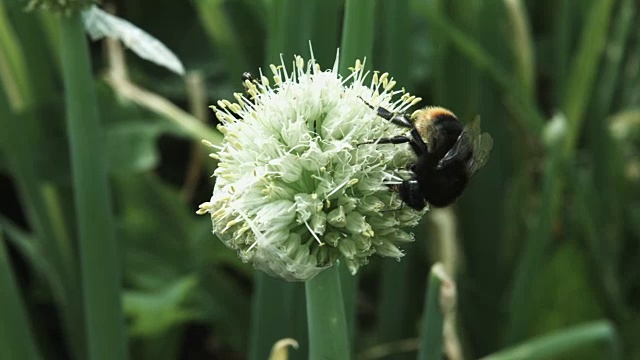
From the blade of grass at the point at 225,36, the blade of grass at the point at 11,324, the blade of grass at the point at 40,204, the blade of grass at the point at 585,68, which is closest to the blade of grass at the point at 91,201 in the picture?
the blade of grass at the point at 11,324

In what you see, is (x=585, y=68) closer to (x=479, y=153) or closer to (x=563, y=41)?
(x=563, y=41)

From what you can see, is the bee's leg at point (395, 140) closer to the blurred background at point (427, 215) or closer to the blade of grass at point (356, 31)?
the blade of grass at point (356, 31)

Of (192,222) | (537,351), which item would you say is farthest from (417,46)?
(537,351)

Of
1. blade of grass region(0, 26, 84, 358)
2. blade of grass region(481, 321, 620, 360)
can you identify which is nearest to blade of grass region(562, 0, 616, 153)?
blade of grass region(481, 321, 620, 360)

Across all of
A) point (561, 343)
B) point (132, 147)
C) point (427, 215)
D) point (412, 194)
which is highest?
point (132, 147)

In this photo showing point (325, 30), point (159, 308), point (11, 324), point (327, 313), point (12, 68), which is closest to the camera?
point (327, 313)

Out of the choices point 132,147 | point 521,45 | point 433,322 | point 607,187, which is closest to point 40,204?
point 132,147

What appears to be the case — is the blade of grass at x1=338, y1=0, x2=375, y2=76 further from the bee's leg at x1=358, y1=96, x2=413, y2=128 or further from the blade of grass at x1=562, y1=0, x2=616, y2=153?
the blade of grass at x1=562, y1=0, x2=616, y2=153

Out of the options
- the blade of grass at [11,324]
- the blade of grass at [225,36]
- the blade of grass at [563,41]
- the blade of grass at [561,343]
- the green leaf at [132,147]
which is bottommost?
the blade of grass at [561,343]
